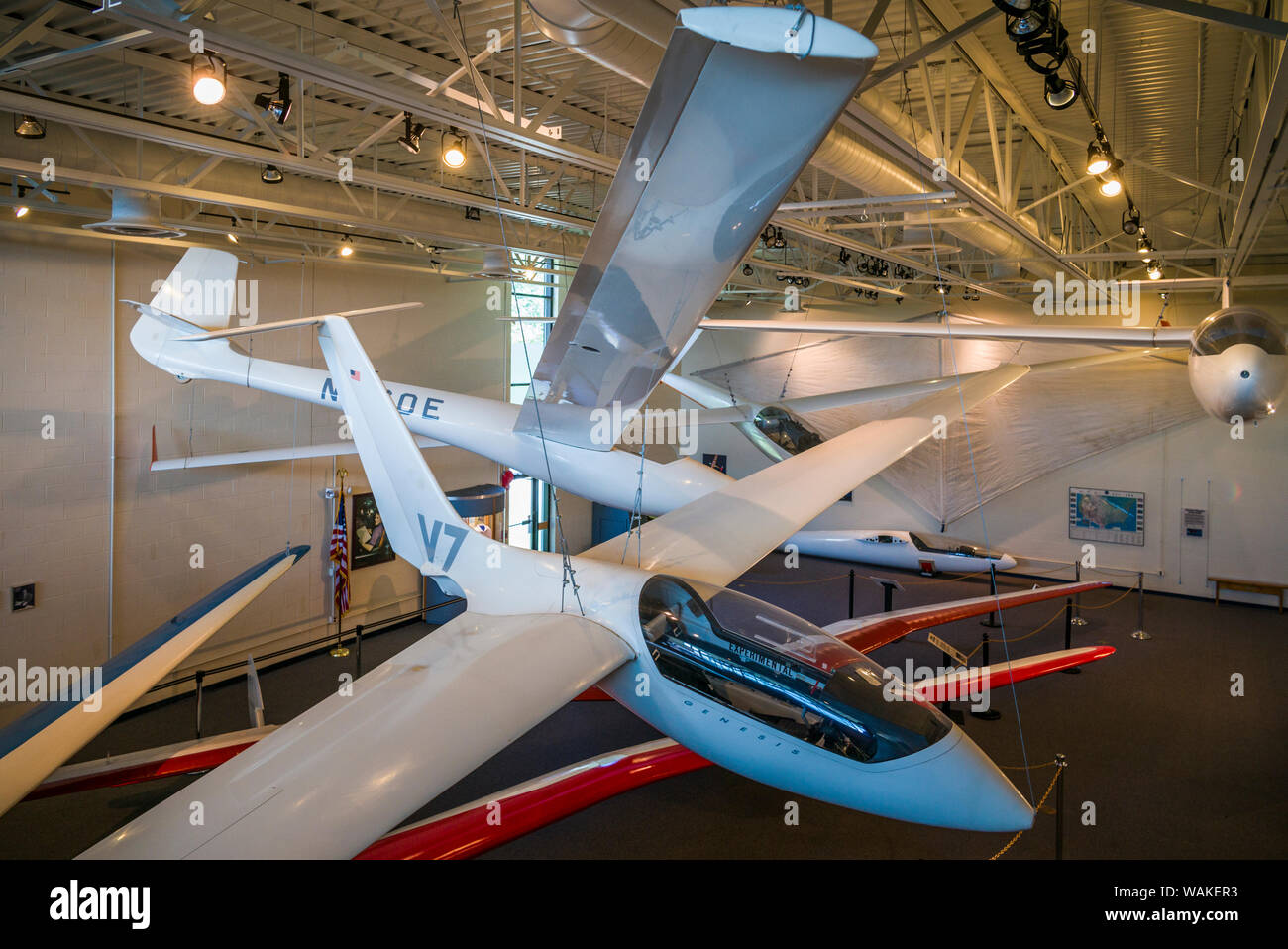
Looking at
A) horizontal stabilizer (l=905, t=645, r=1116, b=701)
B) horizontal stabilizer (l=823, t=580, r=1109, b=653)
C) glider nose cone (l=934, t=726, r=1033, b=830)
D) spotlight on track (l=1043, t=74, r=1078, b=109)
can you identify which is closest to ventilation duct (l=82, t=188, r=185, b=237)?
spotlight on track (l=1043, t=74, r=1078, b=109)

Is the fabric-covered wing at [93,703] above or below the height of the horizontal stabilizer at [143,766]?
above

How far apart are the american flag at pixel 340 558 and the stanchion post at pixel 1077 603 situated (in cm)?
1048

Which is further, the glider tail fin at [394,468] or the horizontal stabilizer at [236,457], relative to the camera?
the horizontal stabilizer at [236,457]

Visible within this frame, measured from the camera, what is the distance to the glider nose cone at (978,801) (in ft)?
12.0

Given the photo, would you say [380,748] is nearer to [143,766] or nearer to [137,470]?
[143,766]

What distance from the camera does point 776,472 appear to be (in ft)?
22.6

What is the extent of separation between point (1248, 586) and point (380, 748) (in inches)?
584

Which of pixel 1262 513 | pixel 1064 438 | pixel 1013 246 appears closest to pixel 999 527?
pixel 1064 438

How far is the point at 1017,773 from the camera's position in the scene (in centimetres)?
649

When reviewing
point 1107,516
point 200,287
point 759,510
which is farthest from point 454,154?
point 1107,516

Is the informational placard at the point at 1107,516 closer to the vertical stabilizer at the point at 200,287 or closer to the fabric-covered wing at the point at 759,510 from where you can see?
the fabric-covered wing at the point at 759,510

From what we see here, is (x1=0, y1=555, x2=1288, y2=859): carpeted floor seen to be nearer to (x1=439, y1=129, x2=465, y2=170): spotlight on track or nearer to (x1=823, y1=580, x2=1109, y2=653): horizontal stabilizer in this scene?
(x1=823, y1=580, x2=1109, y2=653): horizontal stabilizer

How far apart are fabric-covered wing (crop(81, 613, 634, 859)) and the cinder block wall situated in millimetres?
6551

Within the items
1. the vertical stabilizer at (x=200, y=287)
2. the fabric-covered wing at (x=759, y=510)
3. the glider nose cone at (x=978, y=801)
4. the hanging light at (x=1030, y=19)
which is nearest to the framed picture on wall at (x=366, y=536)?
the vertical stabilizer at (x=200, y=287)
